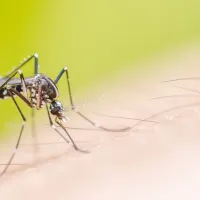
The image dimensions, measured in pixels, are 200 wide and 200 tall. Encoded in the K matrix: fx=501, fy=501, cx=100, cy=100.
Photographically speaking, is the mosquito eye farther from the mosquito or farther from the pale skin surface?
the pale skin surface

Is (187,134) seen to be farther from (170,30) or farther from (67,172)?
(170,30)

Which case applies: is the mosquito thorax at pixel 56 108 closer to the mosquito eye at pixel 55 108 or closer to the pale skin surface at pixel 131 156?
the mosquito eye at pixel 55 108

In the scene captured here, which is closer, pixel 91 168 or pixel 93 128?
pixel 91 168

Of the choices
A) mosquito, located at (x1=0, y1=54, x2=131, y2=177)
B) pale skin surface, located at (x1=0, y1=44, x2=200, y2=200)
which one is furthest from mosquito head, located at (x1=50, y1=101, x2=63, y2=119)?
pale skin surface, located at (x1=0, y1=44, x2=200, y2=200)

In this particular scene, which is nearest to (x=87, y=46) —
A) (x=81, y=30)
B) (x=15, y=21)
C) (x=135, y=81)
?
(x=81, y=30)

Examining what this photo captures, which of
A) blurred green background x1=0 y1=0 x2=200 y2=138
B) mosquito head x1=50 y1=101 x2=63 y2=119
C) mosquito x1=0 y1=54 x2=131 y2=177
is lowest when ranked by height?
mosquito head x1=50 y1=101 x2=63 y2=119

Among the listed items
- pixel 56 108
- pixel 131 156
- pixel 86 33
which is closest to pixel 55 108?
pixel 56 108
